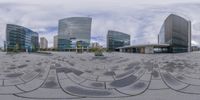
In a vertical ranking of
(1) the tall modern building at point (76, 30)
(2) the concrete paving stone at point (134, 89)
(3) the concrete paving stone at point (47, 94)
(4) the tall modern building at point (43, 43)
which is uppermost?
(1) the tall modern building at point (76, 30)

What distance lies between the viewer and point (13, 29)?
192 ft

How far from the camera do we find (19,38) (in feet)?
203

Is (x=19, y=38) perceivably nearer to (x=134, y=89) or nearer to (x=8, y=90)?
(x=8, y=90)

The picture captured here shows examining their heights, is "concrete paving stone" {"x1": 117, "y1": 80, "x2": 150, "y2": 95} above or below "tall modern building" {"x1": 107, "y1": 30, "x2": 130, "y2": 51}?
below

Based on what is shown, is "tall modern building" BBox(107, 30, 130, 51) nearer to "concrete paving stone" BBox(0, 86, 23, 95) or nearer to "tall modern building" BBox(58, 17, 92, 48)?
"tall modern building" BBox(58, 17, 92, 48)

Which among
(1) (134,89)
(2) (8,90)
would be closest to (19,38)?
(2) (8,90)

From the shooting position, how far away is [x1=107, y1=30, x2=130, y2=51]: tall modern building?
315ft

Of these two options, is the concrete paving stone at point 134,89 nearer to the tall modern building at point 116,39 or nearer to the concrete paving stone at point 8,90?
the concrete paving stone at point 8,90

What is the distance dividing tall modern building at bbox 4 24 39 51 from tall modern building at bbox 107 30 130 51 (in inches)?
1676

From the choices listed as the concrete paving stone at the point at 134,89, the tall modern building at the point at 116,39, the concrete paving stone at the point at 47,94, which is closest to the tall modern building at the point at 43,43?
the tall modern building at the point at 116,39

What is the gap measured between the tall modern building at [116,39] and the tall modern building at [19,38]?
140ft

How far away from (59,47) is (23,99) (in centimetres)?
9150

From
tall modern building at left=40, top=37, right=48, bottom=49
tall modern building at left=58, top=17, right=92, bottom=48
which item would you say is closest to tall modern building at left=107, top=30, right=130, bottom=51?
tall modern building at left=58, top=17, right=92, bottom=48

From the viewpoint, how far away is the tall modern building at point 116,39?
315 feet
